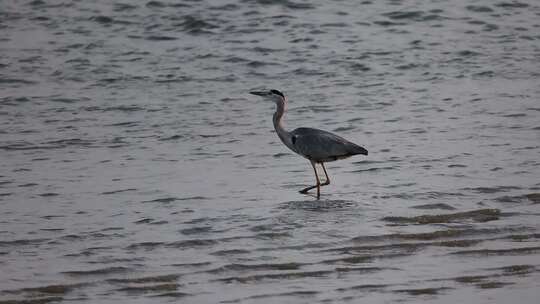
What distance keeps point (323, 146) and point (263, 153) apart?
1356 millimetres

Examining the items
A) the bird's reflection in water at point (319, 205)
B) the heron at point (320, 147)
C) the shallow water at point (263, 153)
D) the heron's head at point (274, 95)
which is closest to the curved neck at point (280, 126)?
the heron's head at point (274, 95)

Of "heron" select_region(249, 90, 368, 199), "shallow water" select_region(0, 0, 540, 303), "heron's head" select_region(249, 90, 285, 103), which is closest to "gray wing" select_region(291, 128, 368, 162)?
"heron" select_region(249, 90, 368, 199)

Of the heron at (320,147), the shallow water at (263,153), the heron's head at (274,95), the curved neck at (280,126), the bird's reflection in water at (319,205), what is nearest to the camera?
the shallow water at (263,153)

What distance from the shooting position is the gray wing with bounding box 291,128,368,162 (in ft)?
40.2

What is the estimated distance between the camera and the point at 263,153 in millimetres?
13469

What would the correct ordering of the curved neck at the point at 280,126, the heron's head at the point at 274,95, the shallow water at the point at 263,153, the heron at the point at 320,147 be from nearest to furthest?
the shallow water at the point at 263,153 < the heron at the point at 320,147 < the curved neck at the point at 280,126 < the heron's head at the point at 274,95

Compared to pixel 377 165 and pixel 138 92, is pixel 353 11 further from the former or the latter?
pixel 377 165

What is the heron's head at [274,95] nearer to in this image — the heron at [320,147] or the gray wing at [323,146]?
the heron at [320,147]

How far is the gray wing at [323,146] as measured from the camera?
482 inches

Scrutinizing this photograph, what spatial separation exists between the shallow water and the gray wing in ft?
1.13

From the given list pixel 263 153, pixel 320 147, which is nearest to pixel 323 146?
pixel 320 147

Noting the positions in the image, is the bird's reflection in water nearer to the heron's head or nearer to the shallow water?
the shallow water

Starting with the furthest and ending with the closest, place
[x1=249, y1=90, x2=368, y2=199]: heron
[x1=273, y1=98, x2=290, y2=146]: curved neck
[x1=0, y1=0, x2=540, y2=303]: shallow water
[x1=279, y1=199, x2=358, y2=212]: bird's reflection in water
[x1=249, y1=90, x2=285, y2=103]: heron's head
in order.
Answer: [x1=249, y1=90, x2=285, y2=103]: heron's head → [x1=273, y1=98, x2=290, y2=146]: curved neck → [x1=249, y1=90, x2=368, y2=199]: heron → [x1=279, y1=199, x2=358, y2=212]: bird's reflection in water → [x1=0, y1=0, x2=540, y2=303]: shallow water

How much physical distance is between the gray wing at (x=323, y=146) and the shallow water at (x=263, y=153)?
344mm
